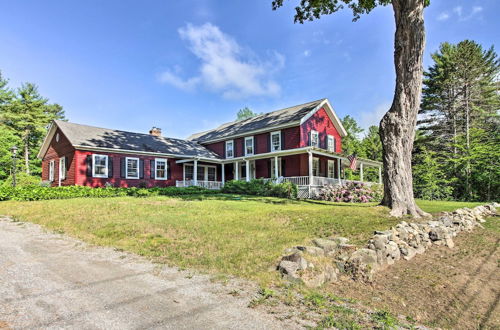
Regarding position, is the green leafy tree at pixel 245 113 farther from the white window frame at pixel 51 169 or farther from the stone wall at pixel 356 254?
the stone wall at pixel 356 254

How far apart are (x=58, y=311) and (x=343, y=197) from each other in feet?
51.4

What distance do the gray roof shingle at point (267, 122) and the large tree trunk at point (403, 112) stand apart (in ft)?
33.1

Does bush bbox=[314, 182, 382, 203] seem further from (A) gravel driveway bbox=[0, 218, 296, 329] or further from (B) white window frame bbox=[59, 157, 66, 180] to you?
(B) white window frame bbox=[59, 157, 66, 180]

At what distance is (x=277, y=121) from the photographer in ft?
70.3

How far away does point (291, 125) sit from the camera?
65.0 feet

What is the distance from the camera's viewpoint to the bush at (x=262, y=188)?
17031 mm

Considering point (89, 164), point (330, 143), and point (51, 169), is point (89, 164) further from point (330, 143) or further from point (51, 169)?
point (330, 143)

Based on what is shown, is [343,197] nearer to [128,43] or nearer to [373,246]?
[373,246]

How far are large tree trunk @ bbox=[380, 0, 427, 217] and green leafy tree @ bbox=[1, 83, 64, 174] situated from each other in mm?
36056

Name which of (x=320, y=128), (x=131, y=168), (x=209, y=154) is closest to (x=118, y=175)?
(x=131, y=168)

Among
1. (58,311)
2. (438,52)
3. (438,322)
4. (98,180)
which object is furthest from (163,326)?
(438,52)

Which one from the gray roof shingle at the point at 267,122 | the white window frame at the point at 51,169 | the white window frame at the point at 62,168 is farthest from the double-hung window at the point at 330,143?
the white window frame at the point at 51,169

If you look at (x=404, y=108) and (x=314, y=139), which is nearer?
(x=404, y=108)

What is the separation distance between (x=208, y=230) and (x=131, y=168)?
49.4 feet
